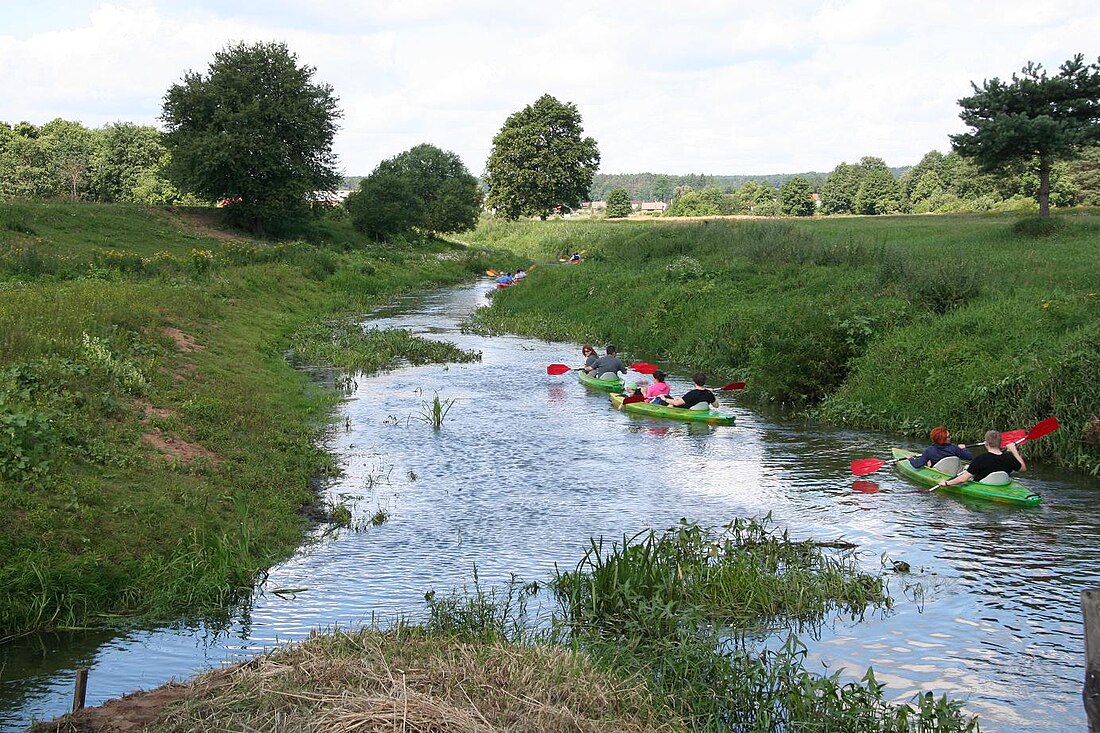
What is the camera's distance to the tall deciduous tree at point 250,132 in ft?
173

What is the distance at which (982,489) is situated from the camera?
13883 mm

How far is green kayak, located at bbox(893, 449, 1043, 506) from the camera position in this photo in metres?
13.6

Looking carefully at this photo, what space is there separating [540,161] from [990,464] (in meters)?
80.6

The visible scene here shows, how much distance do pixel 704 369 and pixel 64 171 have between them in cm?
5987

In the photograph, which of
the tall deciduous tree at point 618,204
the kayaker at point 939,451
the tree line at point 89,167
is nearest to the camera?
→ the kayaker at point 939,451

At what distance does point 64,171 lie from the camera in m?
70.7

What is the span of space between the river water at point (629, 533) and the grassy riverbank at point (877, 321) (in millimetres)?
1087

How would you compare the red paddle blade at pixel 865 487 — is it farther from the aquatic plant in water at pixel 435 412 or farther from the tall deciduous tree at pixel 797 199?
the tall deciduous tree at pixel 797 199

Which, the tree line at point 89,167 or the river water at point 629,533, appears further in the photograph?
the tree line at point 89,167

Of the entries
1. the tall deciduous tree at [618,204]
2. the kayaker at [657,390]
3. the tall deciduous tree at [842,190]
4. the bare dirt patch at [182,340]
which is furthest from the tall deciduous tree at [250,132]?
the tall deciduous tree at [618,204]

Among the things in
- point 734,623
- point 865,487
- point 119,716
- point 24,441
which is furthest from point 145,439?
point 865,487

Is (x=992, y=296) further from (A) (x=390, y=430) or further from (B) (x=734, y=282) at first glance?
(A) (x=390, y=430)

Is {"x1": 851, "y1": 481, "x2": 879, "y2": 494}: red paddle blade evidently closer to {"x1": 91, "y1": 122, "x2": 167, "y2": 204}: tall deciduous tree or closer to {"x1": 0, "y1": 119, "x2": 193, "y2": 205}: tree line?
{"x1": 0, "y1": 119, "x2": 193, "y2": 205}: tree line

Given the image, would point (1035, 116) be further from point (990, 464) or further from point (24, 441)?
point (24, 441)
